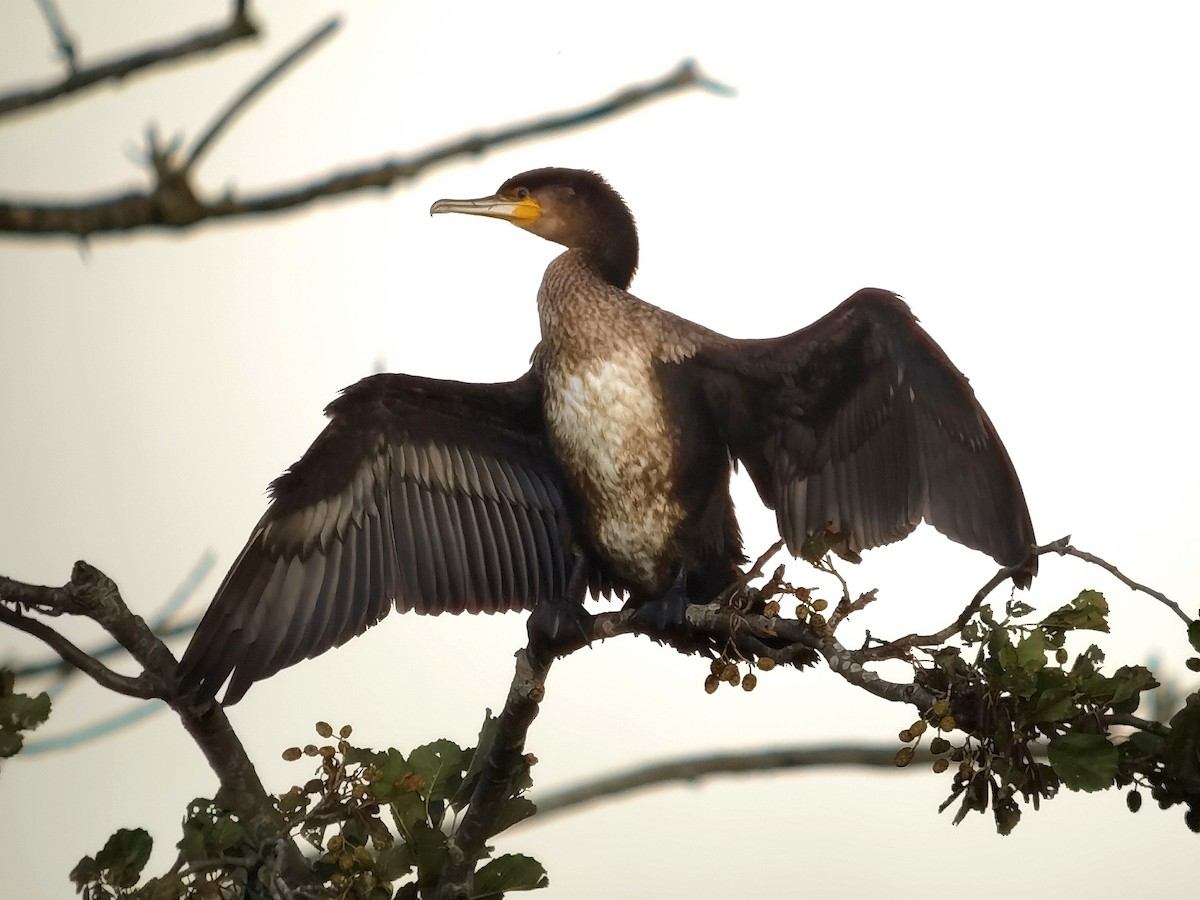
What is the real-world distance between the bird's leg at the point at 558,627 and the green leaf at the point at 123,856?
74 centimetres

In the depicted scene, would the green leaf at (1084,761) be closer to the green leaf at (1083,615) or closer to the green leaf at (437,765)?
the green leaf at (1083,615)

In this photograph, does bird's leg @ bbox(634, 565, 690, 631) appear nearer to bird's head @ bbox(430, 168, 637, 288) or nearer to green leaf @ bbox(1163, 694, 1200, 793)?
bird's head @ bbox(430, 168, 637, 288)

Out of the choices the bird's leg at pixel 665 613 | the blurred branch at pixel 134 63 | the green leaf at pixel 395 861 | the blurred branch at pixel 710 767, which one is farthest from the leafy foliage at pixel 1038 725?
the blurred branch at pixel 134 63

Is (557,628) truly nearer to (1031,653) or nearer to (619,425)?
(619,425)

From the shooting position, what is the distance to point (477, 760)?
2350 mm

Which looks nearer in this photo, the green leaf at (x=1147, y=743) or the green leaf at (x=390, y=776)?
the green leaf at (x=1147, y=743)

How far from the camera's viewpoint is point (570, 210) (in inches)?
Answer: 110

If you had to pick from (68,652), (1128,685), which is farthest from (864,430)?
(68,652)

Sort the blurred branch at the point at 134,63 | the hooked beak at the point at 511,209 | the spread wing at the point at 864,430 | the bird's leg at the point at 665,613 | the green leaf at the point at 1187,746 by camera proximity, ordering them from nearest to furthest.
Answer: the blurred branch at the point at 134,63 < the green leaf at the point at 1187,746 < the bird's leg at the point at 665,613 < the spread wing at the point at 864,430 < the hooked beak at the point at 511,209

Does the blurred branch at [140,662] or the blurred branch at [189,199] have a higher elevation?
the blurred branch at [140,662]

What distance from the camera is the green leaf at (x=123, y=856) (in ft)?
6.22

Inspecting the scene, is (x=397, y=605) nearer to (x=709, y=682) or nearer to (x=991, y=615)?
(x=709, y=682)

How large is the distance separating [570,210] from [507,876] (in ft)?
4.22

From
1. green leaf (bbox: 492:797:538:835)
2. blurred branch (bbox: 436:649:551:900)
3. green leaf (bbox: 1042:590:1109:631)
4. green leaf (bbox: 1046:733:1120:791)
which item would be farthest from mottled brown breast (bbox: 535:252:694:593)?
green leaf (bbox: 1046:733:1120:791)
